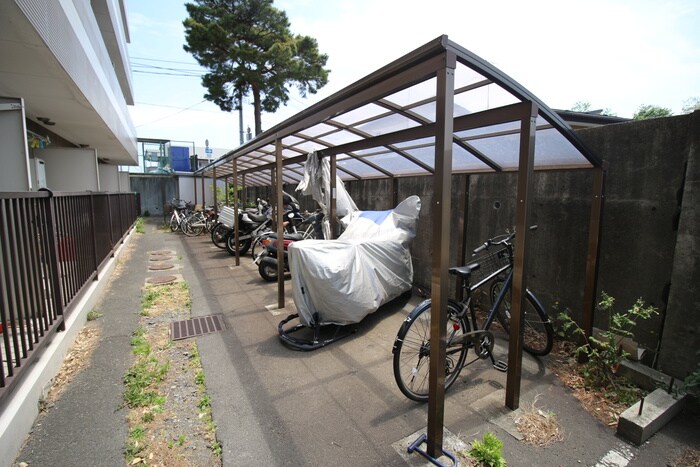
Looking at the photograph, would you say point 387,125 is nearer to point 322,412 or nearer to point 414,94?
point 414,94

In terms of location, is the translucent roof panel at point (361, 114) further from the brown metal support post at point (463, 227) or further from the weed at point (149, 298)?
the weed at point (149, 298)

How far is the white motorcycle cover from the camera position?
3.45m

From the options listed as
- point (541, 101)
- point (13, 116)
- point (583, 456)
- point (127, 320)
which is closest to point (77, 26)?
point (13, 116)

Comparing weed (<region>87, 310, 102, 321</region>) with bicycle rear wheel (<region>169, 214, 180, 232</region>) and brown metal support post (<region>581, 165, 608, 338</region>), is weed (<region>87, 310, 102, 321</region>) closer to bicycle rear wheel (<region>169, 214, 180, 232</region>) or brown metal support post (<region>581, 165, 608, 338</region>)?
brown metal support post (<region>581, 165, 608, 338</region>)

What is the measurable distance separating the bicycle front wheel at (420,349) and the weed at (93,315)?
12.7 feet

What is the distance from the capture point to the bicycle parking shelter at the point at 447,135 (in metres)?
Result: 1.97

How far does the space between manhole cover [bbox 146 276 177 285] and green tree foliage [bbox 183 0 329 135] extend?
13062 millimetres

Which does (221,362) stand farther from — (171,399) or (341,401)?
(341,401)

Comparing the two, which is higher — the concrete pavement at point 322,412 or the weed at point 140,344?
the weed at point 140,344

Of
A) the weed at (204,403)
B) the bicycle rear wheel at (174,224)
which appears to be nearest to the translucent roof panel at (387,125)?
the weed at (204,403)

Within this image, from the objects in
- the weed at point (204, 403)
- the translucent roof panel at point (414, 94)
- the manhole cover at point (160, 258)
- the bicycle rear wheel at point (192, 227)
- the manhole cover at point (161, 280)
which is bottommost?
the weed at point (204, 403)

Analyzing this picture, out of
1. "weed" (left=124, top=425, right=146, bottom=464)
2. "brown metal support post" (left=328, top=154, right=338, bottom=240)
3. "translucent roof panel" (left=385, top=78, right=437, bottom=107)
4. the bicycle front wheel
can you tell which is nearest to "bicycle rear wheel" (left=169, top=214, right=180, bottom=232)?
"brown metal support post" (left=328, top=154, right=338, bottom=240)

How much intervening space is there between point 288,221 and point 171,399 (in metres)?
5.02

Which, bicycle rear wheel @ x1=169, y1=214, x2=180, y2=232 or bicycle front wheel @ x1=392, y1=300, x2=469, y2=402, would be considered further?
bicycle rear wheel @ x1=169, y1=214, x2=180, y2=232
